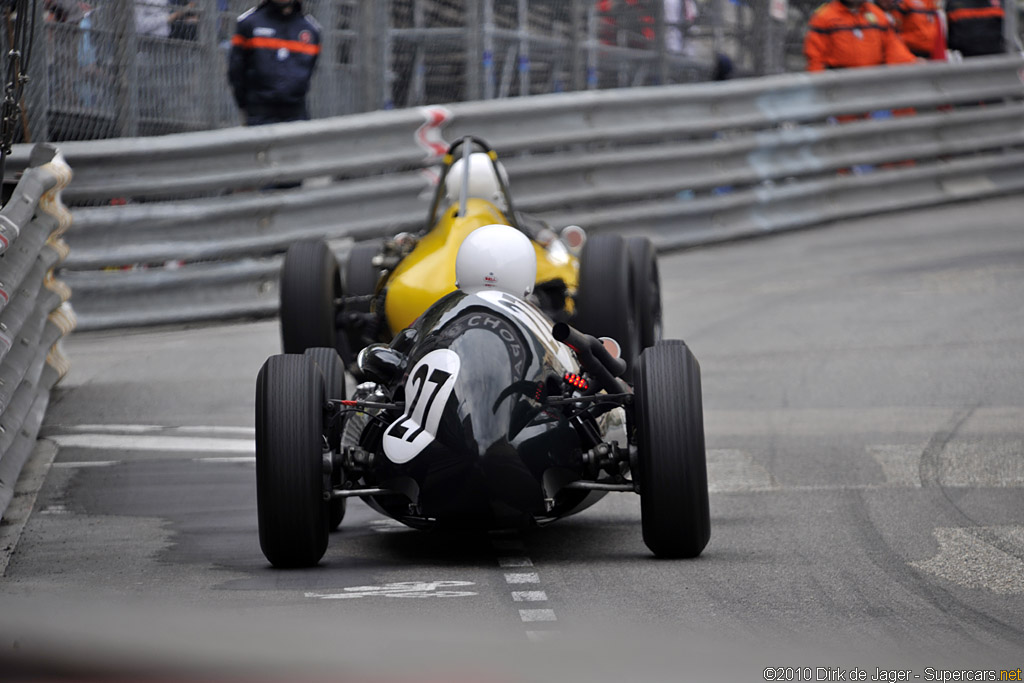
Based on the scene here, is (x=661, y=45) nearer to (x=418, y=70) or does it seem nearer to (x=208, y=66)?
(x=418, y=70)

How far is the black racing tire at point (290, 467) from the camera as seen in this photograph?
4930 millimetres

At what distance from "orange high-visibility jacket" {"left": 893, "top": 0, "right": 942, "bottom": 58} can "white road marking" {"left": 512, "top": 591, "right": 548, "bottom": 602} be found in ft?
45.0

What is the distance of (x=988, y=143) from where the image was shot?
16.1m

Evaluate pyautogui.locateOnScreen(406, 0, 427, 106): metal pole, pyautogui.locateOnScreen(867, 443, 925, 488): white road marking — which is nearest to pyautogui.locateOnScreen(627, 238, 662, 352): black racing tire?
pyautogui.locateOnScreen(867, 443, 925, 488): white road marking

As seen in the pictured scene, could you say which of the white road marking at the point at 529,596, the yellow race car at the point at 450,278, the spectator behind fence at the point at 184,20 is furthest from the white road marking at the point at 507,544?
the spectator behind fence at the point at 184,20

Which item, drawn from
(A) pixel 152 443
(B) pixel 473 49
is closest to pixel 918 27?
(B) pixel 473 49

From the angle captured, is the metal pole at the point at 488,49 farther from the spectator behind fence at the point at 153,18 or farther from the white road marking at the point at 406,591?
the white road marking at the point at 406,591

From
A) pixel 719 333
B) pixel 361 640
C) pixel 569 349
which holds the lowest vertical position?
pixel 719 333

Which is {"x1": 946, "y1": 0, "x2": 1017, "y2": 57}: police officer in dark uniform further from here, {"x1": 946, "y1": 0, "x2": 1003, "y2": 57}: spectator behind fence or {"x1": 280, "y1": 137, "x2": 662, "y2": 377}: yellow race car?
{"x1": 280, "y1": 137, "x2": 662, "y2": 377}: yellow race car

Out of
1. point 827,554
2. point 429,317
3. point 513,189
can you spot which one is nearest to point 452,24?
point 513,189

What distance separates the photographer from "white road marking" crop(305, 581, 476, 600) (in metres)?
4.61

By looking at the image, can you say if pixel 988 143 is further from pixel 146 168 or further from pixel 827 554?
pixel 827 554

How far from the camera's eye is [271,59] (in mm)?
11508

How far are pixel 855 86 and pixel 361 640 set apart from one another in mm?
14673
